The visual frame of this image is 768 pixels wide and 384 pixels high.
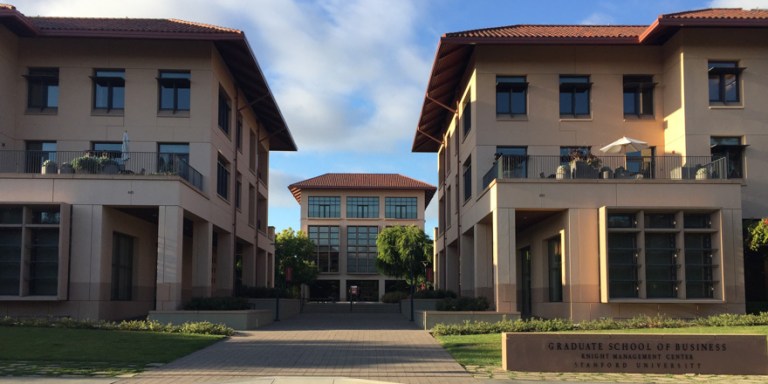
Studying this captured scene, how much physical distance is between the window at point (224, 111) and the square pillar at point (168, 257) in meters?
7.85

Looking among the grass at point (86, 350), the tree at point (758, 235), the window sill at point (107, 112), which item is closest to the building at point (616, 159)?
the tree at point (758, 235)

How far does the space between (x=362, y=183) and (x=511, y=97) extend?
5084cm

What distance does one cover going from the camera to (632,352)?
46.4ft

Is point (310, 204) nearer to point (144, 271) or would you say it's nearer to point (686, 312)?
point (144, 271)

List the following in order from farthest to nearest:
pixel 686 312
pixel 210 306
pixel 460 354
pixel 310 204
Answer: pixel 310 204
pixel 210 306
pixel 686 312
pixel 460 354

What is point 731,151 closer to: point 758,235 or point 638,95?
point 638,95

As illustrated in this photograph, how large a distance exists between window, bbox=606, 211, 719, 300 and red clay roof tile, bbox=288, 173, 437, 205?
54.5m

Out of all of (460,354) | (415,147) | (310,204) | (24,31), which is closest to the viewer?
(460,354)

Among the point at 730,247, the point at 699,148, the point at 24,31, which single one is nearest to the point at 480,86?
the point at 699,148

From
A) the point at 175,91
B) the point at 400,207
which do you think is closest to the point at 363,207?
the point at 400,207

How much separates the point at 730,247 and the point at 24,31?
2706cm

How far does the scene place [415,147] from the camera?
50.2m

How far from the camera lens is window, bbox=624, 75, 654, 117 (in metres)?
31.0

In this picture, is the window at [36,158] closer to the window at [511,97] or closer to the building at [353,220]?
the window at [511,97]
